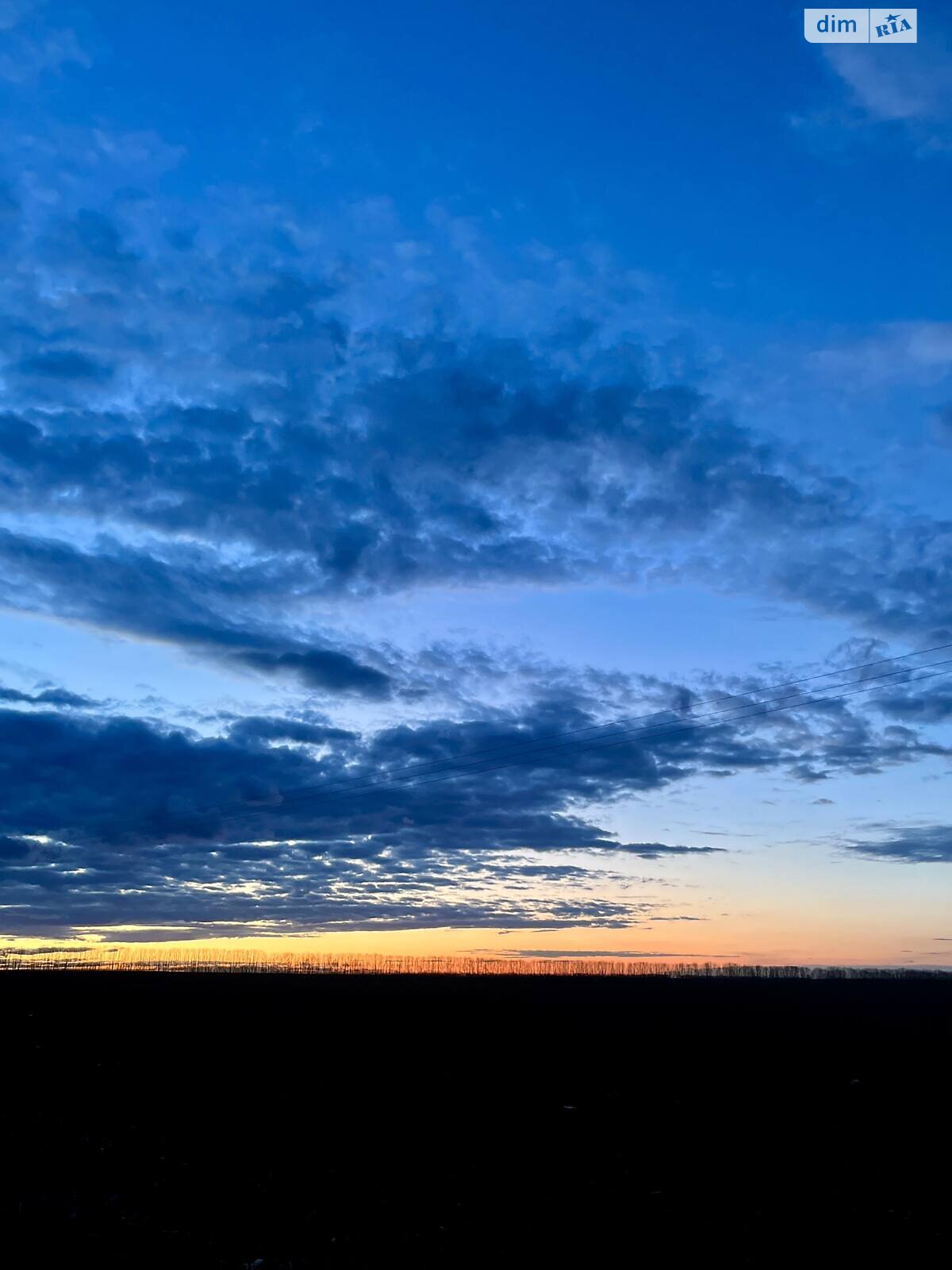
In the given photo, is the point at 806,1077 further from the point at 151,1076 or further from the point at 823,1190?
the point at 151,1076

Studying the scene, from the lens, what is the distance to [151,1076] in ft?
124

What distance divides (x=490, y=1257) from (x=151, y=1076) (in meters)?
25.2

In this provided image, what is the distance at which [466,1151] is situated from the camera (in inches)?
978

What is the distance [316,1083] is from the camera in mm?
35906

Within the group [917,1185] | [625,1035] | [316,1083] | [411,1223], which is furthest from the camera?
[625,1035]

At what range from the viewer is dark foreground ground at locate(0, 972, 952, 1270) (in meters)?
17.5

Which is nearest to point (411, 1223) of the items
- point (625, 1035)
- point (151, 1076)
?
point (151, 1076)

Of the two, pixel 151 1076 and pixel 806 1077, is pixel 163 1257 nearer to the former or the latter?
pixel 151 1076

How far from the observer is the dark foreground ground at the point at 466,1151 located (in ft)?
57.6

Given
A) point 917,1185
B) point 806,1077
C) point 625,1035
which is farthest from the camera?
point 625,1035

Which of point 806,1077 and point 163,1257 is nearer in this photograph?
point 163,1257

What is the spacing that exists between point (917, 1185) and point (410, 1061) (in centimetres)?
2424

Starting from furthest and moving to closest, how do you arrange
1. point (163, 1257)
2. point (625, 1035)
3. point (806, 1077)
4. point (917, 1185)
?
point (625, 1035) → point (806, 1077) → point (917, 1185) → point (163, 1257)

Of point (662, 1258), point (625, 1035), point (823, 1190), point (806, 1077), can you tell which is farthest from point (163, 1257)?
point (625, 1035)
